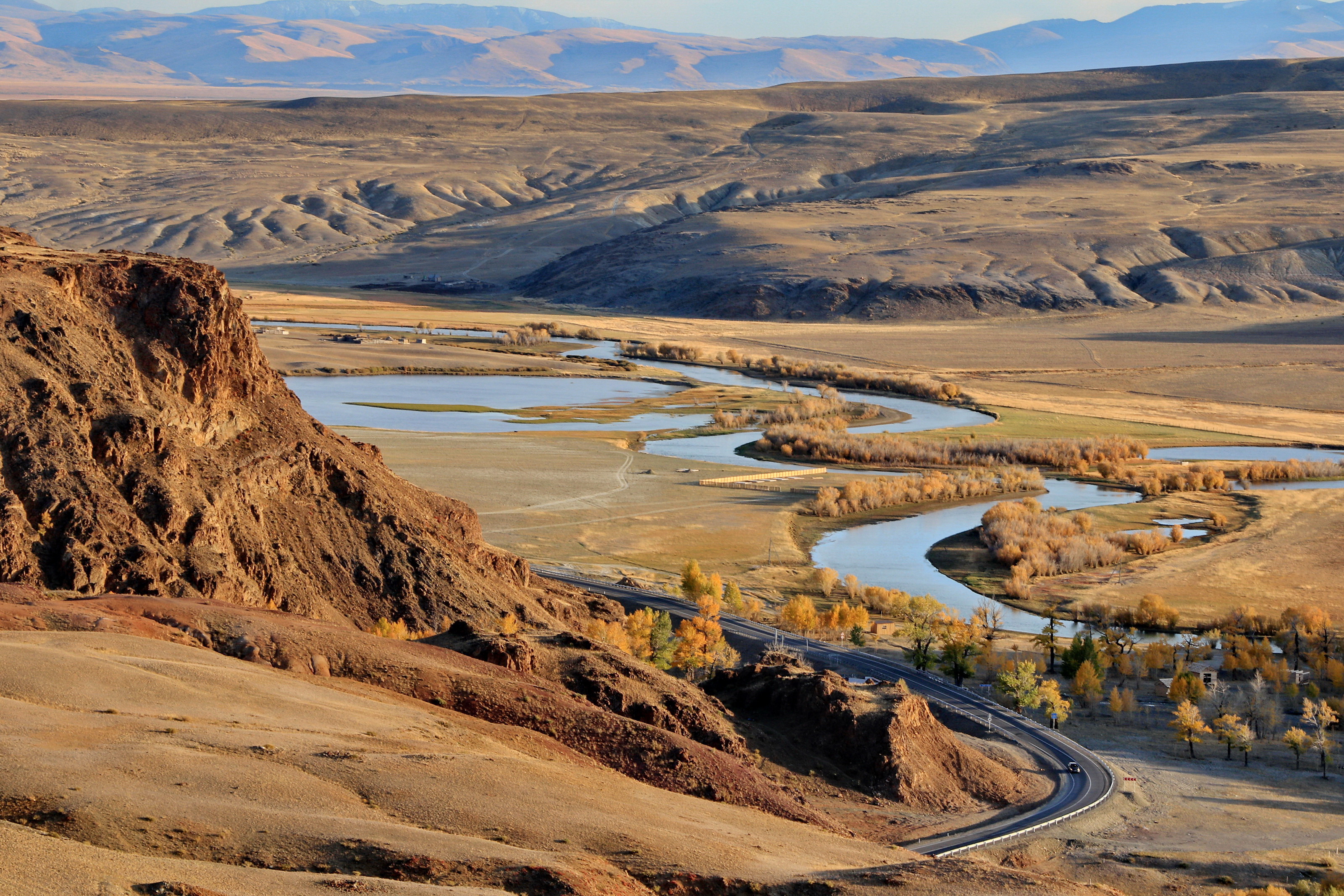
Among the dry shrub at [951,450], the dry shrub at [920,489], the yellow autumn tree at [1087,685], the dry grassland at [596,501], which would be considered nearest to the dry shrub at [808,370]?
the dry shrub at [951,450]

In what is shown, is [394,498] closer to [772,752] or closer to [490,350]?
[772,752]

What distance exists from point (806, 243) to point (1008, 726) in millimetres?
161144

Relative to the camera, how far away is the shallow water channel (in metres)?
63.5

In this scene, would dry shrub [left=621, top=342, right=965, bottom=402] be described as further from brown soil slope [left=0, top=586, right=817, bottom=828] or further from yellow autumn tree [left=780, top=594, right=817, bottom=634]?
brown soil slope [left=0, top=586, right=817, bottom=828]

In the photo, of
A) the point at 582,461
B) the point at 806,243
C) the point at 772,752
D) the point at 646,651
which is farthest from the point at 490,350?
the point at 772,752

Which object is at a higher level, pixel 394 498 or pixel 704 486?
pixel 394 498

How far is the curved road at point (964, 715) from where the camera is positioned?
32031mm

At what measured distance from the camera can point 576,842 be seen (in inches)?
851

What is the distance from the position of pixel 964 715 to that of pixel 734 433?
5803 cm

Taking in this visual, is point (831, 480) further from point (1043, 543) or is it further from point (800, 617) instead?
point (800, 617)

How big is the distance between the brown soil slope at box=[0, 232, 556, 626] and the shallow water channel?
24.6 metres

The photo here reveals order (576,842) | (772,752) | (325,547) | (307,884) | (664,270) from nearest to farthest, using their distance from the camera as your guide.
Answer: (307,884) < (576,842) < (772,752) < (325,547) < (664,270)

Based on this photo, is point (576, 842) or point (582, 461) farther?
point (582, 461)

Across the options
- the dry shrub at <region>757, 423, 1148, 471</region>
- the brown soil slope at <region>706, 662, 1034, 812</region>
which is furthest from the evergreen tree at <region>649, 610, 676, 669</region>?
the dry shrub at <region>757, 423, 1148, 471</region>
